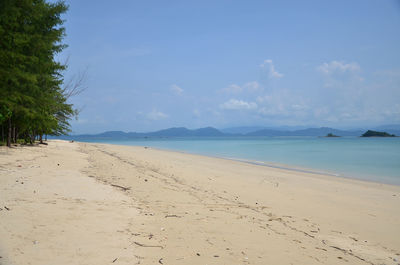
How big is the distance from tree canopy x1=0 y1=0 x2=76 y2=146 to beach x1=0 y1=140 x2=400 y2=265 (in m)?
6.65

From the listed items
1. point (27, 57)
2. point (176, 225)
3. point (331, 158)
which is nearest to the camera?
point (176, 225)

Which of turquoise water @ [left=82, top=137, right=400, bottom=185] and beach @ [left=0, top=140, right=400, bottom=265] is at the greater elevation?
beach @ [left=0, top=140, right=400, bottom=265]

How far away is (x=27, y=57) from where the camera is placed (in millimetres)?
12758

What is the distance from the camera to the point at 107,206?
5043 mm

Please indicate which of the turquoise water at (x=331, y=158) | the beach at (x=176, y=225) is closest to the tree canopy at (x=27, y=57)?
the beach at (x=176, y=225)

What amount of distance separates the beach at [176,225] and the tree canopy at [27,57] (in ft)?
21.8

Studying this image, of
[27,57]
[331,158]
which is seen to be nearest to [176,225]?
[27,57]

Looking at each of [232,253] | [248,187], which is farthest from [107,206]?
[248,187]

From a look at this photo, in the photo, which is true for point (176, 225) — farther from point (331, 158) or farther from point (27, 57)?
point (331, 158)

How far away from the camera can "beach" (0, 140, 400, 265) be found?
324 centimetres

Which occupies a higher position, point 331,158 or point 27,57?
point 27,57

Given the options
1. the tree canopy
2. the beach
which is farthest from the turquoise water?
the tree canopy

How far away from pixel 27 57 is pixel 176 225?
42.4ft

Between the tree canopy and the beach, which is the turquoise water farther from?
the tree canopy
